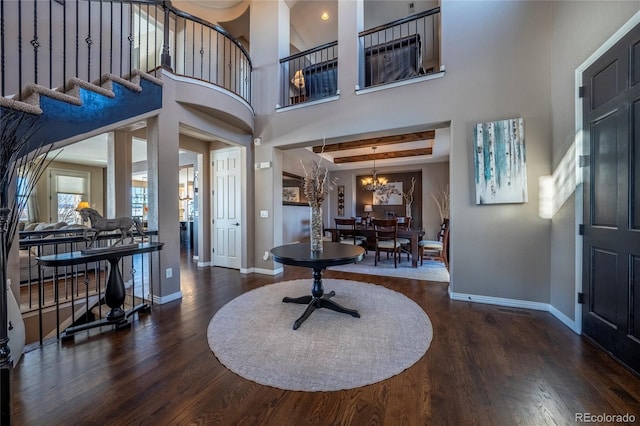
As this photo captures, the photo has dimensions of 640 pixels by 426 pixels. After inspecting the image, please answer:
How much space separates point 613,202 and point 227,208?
507 centimetres

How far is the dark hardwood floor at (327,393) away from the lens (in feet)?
4.50

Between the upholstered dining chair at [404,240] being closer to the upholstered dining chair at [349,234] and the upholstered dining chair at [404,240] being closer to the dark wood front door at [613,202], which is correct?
the upholstered dining chair at [349,234]

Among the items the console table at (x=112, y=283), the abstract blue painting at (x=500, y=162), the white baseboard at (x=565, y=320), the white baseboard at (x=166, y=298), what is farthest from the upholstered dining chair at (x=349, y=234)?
the console table at (x=112, y=283)

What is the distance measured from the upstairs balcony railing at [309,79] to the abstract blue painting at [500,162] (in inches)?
97.1

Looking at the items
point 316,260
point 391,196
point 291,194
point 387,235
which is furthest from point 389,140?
point 316,260

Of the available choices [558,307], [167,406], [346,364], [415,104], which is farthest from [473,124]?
[167,406]

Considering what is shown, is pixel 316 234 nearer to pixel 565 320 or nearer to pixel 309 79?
pixel 565 320

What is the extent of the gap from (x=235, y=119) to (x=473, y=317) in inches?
163

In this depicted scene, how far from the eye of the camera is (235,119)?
13.0 ft

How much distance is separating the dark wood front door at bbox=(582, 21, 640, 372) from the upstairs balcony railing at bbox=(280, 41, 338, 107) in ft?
10.7

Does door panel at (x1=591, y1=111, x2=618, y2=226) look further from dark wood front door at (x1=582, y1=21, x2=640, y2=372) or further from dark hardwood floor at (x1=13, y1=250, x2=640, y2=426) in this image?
dark hardwood floor at (x1=13, y1=250, x2=640, y2=426)

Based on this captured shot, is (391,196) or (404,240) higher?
(391,196)

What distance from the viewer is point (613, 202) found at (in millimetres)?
1937

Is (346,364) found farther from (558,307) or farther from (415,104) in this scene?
(415,104)
